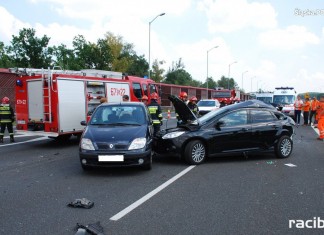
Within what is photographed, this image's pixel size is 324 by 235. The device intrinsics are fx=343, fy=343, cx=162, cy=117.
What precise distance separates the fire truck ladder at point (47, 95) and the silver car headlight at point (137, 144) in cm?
516

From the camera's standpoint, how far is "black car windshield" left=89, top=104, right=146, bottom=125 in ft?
26.3

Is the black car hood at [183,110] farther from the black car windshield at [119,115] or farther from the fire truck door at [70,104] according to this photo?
the fire truck door at [70,104]

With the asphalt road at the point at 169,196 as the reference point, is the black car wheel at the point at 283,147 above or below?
above

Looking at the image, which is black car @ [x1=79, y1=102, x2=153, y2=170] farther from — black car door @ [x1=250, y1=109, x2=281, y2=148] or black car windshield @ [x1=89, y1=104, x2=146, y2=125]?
black car door @ [x1=250, y1=109, x2=281, y2=148]

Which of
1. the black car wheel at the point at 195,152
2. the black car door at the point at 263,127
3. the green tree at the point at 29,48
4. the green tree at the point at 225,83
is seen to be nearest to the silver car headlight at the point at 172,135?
the black car wheel at the point at 195,152

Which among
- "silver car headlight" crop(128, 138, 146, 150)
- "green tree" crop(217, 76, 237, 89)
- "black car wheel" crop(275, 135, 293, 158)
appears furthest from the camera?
"green tree" crop(217, 76, 237, 89)

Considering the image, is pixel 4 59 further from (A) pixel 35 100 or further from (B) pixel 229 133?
(B) pixel 229 133

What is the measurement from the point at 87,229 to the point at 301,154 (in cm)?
742

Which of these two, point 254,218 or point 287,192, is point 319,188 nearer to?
point 287,192

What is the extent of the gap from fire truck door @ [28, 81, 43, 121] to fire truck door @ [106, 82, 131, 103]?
9.06ft

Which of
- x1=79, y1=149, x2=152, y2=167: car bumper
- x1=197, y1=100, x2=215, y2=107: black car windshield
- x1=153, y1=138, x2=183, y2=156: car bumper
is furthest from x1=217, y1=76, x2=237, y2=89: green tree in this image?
x1=79, y1=149, x2=152, y2=167: car bumper

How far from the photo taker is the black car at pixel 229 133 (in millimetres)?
8164

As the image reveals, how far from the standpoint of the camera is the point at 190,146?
808cm

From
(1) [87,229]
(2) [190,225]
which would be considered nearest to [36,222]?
(1) [87,229]
